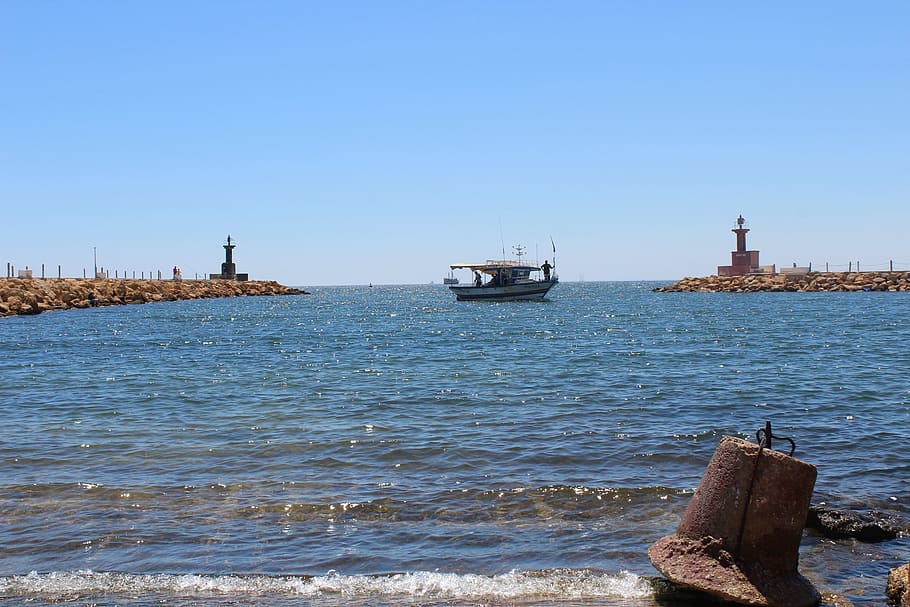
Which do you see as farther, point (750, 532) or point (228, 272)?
point (228, 272)

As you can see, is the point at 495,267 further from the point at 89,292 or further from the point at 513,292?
the point at 89,292

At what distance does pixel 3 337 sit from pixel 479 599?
113ft

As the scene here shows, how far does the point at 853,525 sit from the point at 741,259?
111 metres

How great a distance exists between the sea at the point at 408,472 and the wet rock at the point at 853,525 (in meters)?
0.11

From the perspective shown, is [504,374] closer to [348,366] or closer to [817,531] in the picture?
[348,366]

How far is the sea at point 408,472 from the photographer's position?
6953mm

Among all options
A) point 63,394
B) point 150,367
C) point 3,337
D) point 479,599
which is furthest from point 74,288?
point 479,599

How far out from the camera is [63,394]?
18.6 m

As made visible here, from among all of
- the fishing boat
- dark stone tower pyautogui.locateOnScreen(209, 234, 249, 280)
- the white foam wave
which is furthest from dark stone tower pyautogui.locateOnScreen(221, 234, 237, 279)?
the white foam wave

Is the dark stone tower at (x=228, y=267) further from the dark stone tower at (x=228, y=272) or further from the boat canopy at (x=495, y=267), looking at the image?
the boat canopy at (x=495, y=267)

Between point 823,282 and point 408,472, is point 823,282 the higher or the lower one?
the higher one

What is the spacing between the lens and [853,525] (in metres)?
7.98

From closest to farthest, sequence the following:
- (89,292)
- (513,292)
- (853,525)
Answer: (853,525) → (89,292) → (513,292)

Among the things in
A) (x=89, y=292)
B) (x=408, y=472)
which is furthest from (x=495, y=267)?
(x=408, y=472)
